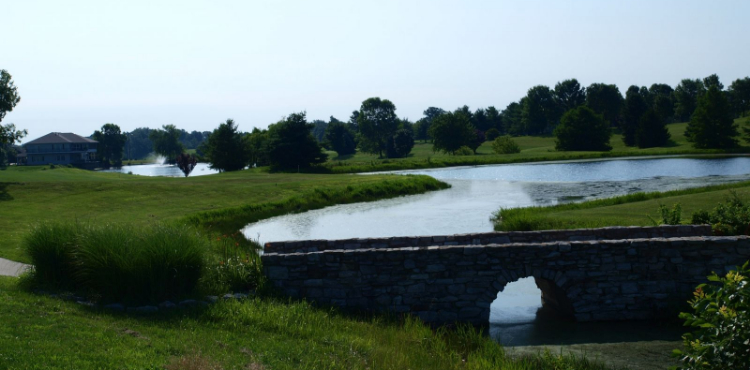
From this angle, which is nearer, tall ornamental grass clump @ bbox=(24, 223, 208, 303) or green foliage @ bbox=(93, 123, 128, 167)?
tall ornamental grass clump @ bbox=(24, 223, 208, 303)

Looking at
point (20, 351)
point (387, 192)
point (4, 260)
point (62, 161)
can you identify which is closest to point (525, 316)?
point (20, 351)

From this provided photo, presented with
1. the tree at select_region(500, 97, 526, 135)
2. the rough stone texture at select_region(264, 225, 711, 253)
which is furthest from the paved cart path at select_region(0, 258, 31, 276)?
the tree at select_region(500, 97, 526, 135)

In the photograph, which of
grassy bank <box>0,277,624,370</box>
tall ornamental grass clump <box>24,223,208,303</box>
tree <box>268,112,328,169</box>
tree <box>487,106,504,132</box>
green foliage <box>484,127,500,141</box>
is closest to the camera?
grassy bank <box>0,277,624,370</box>

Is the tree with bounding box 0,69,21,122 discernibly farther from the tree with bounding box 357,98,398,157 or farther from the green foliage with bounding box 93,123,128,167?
the green foliage with bounding box 93,123,128,167

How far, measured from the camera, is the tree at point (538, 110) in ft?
423

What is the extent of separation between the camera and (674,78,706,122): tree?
117 metres

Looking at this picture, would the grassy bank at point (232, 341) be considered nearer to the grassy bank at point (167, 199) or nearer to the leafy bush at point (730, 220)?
the leafy bush at point (730, 220)

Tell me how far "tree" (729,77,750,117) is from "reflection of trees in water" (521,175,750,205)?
83.9 metres

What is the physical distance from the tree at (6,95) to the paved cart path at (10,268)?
22.9 meters

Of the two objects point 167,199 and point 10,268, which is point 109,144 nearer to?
point 167,199

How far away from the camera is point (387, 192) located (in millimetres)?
40656

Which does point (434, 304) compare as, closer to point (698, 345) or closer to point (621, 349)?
point (621, 349)

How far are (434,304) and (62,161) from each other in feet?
392

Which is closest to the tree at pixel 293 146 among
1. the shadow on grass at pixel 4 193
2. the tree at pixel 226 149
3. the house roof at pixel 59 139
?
the tree at pixel 226 149
